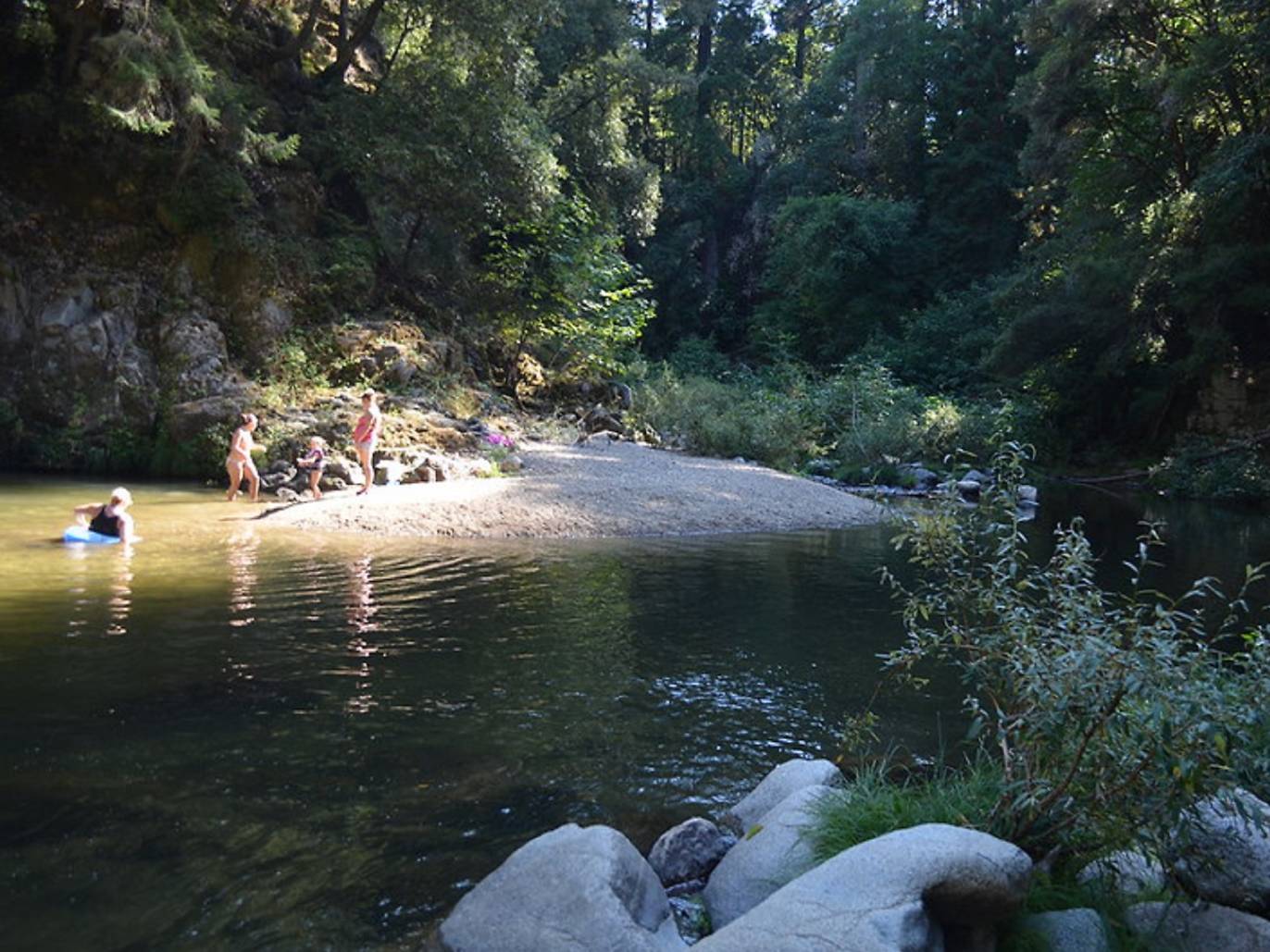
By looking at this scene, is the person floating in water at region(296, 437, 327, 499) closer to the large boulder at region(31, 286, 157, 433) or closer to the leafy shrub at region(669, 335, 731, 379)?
the large boulder at region(31, 286, 157, 433)

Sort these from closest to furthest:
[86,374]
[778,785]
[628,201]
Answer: [778,785] < [86,374] < [628,201]

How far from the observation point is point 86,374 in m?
18.2

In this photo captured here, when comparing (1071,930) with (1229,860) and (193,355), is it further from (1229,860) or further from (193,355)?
(193,355)

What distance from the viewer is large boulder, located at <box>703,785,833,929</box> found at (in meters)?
3.62

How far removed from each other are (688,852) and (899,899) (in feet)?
4.23

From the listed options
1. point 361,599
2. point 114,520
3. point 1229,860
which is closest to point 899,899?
point 1229,860

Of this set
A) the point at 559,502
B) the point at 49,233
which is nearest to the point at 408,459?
the point at 559,502

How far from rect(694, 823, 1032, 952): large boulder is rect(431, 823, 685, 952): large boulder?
36cm

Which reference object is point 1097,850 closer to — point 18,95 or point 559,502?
point 559,502

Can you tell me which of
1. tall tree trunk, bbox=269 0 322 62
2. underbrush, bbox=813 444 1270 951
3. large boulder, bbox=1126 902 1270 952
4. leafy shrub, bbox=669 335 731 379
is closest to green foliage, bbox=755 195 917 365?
leafy shrub, bbox=669 335 731 379

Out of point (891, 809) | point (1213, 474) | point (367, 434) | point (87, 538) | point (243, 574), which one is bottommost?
point (243, 574)

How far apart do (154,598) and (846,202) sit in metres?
30.9

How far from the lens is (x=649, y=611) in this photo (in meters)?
8.72

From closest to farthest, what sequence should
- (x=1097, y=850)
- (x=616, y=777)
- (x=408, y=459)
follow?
(x=1097, y=850) < (x=616, y=777) < (x=408, y=459)
